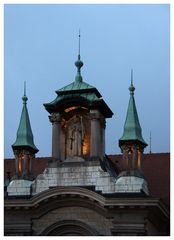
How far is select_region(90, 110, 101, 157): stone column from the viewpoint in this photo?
3070 cm

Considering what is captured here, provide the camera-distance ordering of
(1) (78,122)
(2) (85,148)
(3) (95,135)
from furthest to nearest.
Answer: (1) (78,122) < (2) (85,148) < (3) (95,135)

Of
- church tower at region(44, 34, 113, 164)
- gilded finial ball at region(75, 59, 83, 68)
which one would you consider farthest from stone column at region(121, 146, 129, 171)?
gilded finial ball at region(75, 59, 83, 68)

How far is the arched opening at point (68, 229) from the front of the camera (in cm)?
2989

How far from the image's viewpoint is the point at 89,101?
30891 millimetres

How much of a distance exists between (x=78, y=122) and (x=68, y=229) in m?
4.54

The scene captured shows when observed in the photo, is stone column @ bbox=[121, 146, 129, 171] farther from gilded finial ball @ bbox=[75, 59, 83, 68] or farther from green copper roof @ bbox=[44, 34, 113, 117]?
gilded finial ball @ bbox=[75, 59, 83, 68]

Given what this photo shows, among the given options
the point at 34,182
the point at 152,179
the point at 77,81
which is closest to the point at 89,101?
the point at 77,81

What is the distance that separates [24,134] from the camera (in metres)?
32.2

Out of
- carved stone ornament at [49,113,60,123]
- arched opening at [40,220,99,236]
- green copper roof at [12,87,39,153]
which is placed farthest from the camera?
green copper roof at [12,87,39,153]

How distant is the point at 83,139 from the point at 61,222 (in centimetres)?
367

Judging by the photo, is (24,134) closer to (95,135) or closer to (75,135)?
(75,135)

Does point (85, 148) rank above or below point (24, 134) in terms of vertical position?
below

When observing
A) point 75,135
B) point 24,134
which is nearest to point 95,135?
point 75,135

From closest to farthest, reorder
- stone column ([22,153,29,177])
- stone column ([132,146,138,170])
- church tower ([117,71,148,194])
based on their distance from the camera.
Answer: church tower ([117,71,148,194]) < stone column ([132,146,138,170]) < stone column ([22,153,29,177])
